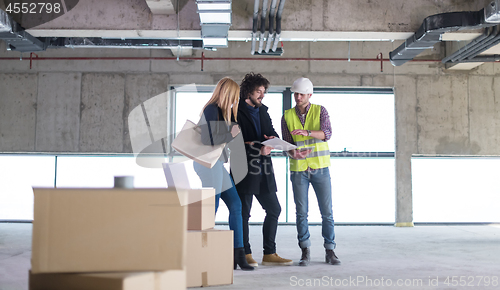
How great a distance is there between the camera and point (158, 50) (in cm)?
759

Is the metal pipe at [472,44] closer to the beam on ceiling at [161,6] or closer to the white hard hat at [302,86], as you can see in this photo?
the white hard hat at [302,86]

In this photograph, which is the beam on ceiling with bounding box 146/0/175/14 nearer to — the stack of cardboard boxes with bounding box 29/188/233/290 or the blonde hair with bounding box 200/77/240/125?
the blonde hair with bounding box 200/77/240/125

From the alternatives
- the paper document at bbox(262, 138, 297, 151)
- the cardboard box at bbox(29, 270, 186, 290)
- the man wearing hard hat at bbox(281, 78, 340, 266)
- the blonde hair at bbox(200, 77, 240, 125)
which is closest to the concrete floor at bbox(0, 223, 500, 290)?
the man wearing hard hat at bbox(281, 78, 340, 266)

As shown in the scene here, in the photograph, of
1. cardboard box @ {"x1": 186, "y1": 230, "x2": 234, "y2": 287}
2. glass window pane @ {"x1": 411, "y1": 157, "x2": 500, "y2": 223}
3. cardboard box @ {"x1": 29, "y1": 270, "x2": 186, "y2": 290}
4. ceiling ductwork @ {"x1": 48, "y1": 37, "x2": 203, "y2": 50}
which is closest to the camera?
cardboard box @ {"x1": 29, "y1": 270, "x2": 186, "y2": 290}

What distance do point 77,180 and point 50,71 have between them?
Result: 2.01 meters

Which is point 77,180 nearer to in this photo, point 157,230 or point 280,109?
point 280,109

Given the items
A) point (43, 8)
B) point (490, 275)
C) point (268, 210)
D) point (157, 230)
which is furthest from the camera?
point (43, 8)

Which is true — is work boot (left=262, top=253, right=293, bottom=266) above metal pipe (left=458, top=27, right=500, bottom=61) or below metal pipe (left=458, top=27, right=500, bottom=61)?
below

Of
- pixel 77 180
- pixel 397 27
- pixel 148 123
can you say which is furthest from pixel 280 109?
pixel 77 180

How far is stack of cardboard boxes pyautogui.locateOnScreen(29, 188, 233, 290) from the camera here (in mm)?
1183

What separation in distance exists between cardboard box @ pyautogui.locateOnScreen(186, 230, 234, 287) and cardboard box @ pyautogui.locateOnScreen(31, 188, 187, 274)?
1.13m

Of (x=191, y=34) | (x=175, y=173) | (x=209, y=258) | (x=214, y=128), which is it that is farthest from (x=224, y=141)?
(x=191, y=34)

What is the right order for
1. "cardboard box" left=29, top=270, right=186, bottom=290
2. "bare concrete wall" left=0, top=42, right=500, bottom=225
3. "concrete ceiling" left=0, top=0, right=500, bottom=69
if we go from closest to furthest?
"cardboard box" left=29, top=270, right=186, bottom=290 < "concrete ceiling" left=0, top=0, right=500, bottom=69 < "bare concrete wall" left=0, top=42, right=500, bottom=225

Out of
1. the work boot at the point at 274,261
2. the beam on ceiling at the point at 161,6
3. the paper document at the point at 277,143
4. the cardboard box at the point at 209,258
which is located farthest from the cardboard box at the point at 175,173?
the beam on ceiling at the point at 161,6
